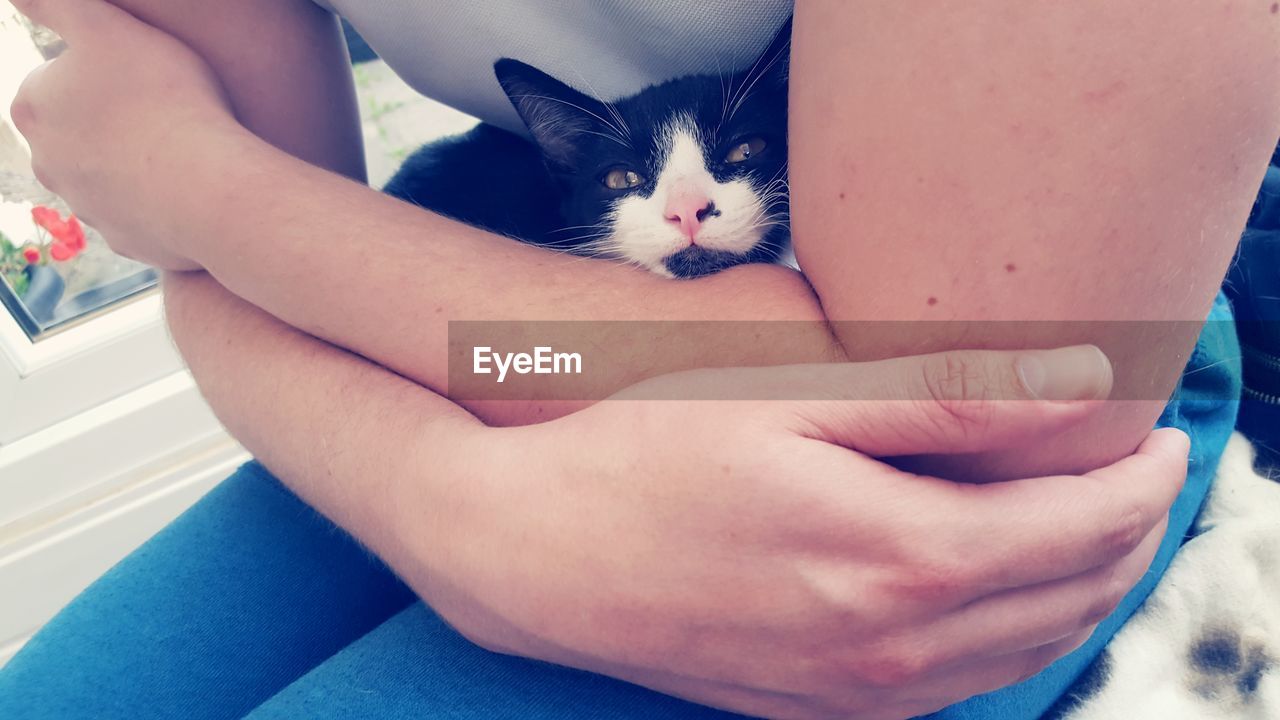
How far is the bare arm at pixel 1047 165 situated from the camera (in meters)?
0.36

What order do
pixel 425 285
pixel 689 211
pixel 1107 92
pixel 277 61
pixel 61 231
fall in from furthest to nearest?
pixel 61 231, pixel 689 211, pixel 277 61, pixel 425 285, pixel 1107 92

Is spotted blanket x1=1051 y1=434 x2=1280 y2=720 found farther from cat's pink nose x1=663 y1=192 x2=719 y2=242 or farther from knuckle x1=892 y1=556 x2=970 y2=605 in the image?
cat's pink nose x1=663 y1=192 x2=719 y2=242

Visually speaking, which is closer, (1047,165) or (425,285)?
(1047,165)

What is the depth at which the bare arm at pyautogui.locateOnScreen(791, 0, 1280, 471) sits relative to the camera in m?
0.36

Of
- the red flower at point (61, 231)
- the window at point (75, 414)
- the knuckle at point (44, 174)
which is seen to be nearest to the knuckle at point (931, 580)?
the knuckle at point (44, 174)

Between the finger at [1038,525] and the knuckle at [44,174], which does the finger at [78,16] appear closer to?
the knuckle at [44,174]

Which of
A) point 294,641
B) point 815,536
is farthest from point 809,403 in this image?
point 294,641

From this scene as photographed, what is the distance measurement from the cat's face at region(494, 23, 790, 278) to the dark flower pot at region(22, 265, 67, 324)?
3.60ft

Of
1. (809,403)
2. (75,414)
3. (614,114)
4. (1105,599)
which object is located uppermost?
(614,114)

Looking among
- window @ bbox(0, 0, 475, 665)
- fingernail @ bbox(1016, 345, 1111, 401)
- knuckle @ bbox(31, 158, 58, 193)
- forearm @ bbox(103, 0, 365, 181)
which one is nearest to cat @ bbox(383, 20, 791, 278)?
forearm @ bbox(103, 0, 365, 181)

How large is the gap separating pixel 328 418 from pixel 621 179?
0.60m

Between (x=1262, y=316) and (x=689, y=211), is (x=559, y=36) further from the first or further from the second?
(x=1262, y=316)

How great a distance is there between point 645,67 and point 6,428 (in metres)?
1.38

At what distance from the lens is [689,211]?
0.91 metres
